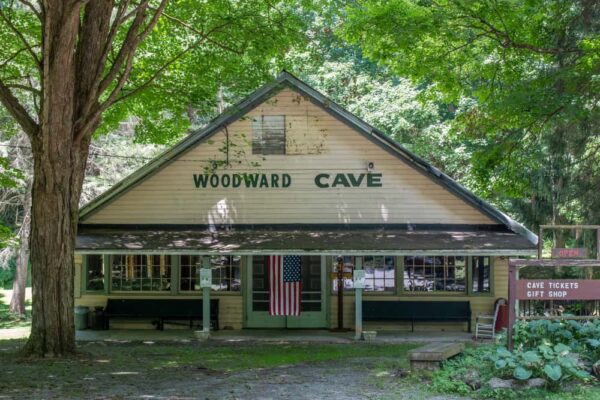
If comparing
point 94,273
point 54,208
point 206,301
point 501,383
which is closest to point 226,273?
point 206,301

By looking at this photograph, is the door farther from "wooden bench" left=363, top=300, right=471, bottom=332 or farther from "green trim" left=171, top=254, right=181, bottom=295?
"green trim" left=171, top=254, right=181, bottom=295

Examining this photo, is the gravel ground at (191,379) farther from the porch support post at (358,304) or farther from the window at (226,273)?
the window at (226,273)

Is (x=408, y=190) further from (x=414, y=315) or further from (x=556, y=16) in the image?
(x=556, y=16)

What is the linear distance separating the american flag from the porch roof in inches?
31.8

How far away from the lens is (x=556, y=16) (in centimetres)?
1571

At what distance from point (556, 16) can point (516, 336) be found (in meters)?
7.44

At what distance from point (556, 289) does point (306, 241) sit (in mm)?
7157

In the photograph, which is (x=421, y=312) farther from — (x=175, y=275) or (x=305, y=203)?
(x=175, y=275)

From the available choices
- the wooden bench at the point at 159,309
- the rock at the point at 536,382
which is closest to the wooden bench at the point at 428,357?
the rock at the point at 536,382

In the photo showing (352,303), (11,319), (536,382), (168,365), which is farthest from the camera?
(11,319)

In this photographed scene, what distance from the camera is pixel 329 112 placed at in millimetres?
18750

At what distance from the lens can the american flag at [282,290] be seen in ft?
59.9

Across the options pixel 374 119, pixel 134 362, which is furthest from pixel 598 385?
pixel 374 119

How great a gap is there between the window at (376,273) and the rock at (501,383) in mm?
9182
